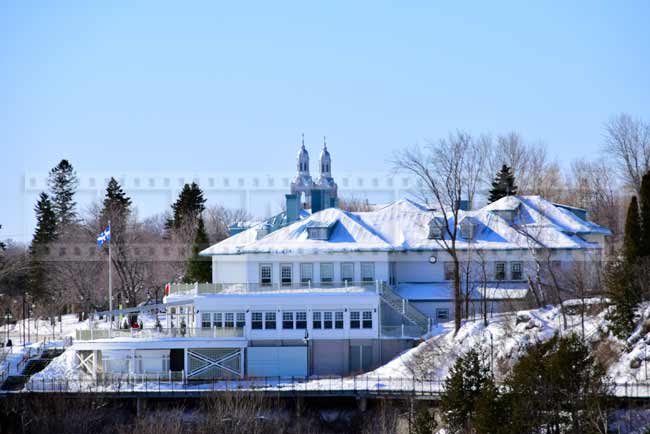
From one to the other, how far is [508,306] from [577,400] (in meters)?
20.8

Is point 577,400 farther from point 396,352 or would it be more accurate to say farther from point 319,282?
point 319,282

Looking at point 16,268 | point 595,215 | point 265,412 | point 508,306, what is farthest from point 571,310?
point 16,268

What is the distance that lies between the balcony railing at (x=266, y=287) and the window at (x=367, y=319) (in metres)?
1.25

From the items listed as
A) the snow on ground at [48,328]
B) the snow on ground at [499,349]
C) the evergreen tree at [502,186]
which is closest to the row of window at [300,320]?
the snow on ground at [499,349]

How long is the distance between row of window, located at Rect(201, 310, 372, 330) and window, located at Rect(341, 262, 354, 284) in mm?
3836

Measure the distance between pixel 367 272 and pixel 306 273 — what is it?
2981mm

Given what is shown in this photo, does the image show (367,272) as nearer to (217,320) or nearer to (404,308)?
(404,308)

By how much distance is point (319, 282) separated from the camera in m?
66.5

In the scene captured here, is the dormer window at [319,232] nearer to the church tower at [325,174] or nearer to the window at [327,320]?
the window at [327,320]

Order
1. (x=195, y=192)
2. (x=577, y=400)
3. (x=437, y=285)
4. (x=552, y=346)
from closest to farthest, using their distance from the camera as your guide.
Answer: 1. (x=577, y=400)
2. (x=552, y=346)
3. (x=437, y=285)
4. (x=195, y=192)

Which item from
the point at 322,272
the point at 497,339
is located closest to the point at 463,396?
the point at 497,339

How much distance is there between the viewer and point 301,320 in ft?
208

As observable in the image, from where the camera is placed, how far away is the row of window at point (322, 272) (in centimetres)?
6688

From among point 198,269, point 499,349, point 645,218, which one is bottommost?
point 499,349
